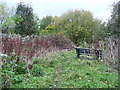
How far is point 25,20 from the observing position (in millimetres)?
15344

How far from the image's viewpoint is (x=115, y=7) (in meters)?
6.63

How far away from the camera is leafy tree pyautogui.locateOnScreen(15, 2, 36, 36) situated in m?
14.9

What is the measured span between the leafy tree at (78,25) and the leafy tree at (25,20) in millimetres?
4269

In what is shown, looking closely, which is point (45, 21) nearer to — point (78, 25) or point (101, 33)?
point (78, 25)

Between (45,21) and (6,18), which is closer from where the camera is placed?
(6,18)

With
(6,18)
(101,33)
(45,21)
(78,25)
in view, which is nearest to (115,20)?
(101,33)

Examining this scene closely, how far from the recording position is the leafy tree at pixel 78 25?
16.0 m

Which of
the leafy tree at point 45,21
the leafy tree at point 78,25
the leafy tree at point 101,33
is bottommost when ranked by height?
the leafy tree at point 101,33

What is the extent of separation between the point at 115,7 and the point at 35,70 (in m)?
5.82

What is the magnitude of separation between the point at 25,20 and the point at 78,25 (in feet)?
23.6

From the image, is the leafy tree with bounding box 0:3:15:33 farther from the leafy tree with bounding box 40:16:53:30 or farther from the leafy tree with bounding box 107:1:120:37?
the leafy tree with bounding box 107:1:120:37

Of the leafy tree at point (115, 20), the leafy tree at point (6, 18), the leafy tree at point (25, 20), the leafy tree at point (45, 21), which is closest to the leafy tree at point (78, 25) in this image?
the leafy tree at point (25, 20)

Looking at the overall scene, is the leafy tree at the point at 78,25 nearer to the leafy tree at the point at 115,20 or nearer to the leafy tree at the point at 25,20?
the leafy tree at the point at 25,20

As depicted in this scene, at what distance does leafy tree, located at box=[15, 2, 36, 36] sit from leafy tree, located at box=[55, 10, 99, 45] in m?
4.27
